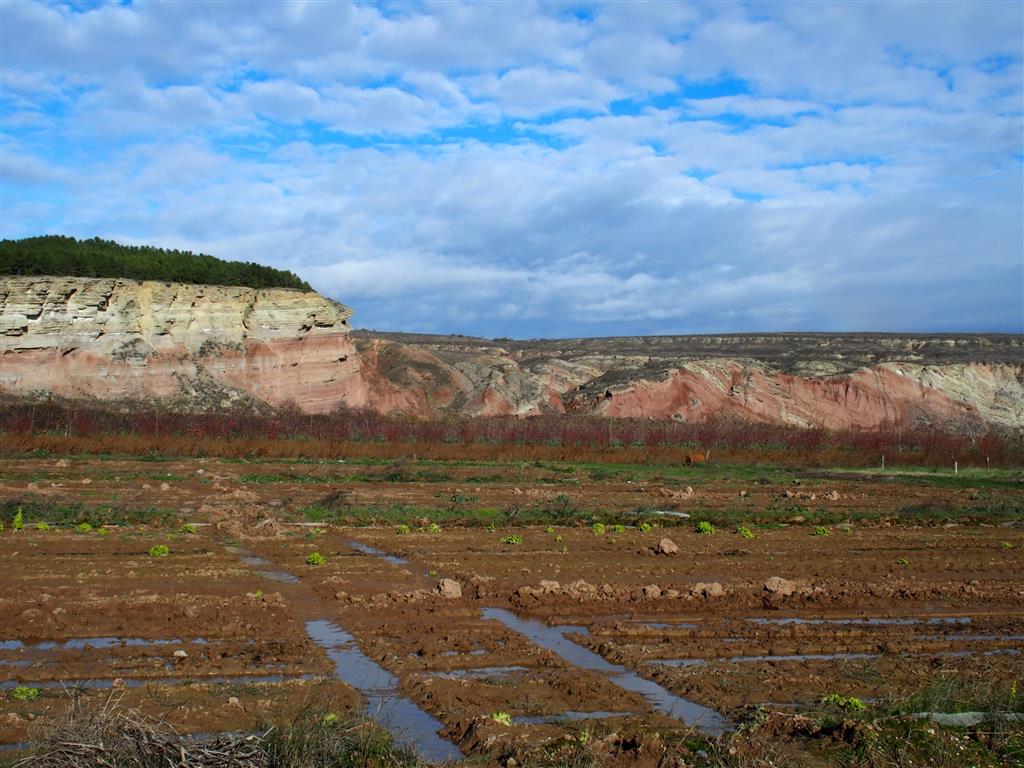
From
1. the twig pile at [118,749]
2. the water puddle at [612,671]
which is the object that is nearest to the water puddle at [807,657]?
the water puddle at [612,671]

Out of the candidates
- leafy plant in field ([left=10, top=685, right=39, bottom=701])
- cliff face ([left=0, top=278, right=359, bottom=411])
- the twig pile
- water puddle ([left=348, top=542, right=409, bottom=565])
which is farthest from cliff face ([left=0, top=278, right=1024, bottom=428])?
the twig pile

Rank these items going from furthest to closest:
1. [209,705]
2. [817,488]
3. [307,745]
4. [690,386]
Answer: [690,386]
[817,488]
[209,705]
[307,745]

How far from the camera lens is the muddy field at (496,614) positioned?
29.2 ft

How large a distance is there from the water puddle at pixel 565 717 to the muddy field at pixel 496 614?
57 mm

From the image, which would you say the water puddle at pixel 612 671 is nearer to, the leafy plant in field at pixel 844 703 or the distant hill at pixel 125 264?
the leafy plant in field at pixel 844 703

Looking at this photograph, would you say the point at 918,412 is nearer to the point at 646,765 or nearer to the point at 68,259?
the point at 68,259

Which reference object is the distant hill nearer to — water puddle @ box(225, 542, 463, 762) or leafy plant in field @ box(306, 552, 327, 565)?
leafy plant in field @ box(306, 552, 327, 565)

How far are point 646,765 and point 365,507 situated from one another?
1793 cm

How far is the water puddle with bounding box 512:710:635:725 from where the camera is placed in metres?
→ 8.81

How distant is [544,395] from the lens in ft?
232

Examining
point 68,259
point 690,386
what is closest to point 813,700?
point 68,259

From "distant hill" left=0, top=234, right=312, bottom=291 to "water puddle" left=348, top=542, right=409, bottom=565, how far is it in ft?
139

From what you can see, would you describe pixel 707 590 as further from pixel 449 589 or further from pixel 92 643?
pixel 92 643

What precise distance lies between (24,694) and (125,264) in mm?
52127
